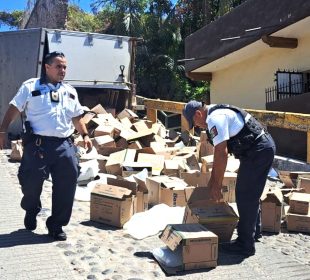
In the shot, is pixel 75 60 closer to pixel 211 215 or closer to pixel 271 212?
pixel 271 212

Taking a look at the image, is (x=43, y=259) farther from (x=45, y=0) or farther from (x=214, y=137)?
(x=45, y=0)

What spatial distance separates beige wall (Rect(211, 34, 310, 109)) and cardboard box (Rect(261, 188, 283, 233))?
23.0 ft

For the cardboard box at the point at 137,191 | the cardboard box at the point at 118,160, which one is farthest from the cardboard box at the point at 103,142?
the cardboard box at the point at 137,191

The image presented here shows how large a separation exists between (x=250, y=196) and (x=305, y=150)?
4275mm

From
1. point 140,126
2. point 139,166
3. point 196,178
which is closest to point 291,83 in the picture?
point 140,126

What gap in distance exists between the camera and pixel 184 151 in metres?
8.76

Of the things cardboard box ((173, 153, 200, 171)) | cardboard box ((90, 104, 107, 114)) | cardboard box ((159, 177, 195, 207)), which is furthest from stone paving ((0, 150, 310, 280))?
cardboard box ((90, 104, 107, 114))

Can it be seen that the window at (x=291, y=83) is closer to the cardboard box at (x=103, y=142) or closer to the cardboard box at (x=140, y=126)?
the cardboard box at (x=140, y=126)

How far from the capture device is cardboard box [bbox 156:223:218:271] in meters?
3.89

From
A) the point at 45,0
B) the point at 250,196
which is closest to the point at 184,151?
the point at 250,196

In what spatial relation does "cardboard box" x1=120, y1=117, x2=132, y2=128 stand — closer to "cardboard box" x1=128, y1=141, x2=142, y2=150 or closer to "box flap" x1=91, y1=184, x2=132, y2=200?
"cardboard box" x1=128, y1=141, x2=142, y2=150

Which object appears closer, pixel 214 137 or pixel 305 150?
pixel 214 137

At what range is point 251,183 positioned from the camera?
14.0 ft

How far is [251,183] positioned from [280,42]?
25.7 ft
